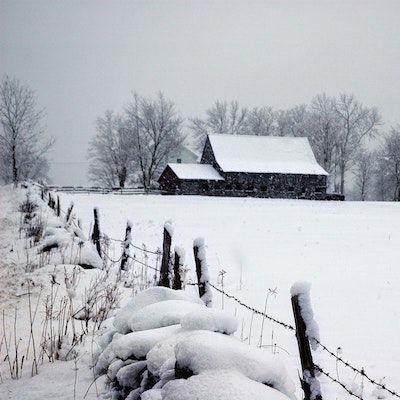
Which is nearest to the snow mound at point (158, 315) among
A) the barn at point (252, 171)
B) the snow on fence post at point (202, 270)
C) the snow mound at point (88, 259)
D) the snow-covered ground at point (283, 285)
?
the snow-covered ground at point (283, 285)

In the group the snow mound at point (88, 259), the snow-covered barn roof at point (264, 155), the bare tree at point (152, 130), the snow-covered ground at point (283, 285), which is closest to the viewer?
the snow-covered ground at point (283, 285)

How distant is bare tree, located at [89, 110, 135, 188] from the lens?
54859 mm

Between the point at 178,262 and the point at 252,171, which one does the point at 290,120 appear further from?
the point at 178,262

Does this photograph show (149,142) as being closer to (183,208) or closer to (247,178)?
(247,178)

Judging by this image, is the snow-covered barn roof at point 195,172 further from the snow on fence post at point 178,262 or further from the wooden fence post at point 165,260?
the snow on fence post at point 178,262

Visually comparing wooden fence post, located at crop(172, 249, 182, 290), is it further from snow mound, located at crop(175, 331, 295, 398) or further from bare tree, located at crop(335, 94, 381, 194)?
bare tree, located at crop(335, 94, 381, 194)

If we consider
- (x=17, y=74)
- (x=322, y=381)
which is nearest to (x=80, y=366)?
(x=322, y=381)

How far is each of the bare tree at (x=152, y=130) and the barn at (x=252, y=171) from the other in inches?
381

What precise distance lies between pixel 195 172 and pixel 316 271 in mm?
31891

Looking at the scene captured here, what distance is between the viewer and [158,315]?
363 centimetres

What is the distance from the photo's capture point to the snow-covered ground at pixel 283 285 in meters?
4.07

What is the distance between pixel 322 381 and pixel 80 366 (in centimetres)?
253

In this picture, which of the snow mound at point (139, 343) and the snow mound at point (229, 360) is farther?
the snow mound at point (139, 343)

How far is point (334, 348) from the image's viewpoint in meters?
5.08
